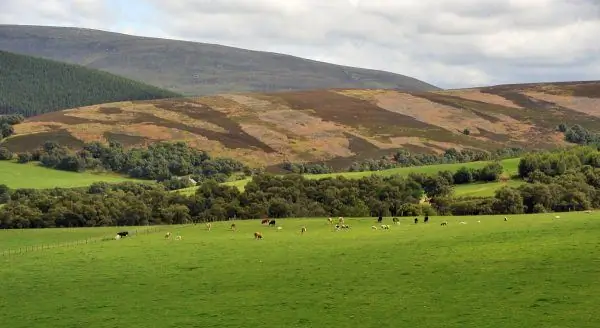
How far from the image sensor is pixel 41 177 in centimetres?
12125

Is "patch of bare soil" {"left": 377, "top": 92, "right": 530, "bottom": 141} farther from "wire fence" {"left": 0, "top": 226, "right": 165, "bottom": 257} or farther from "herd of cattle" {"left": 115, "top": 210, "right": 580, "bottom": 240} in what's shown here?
"wire fence" {"left": 0, "top": 226, "right": 165, "bottom": 257}

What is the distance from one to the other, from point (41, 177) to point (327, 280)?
3626 inches

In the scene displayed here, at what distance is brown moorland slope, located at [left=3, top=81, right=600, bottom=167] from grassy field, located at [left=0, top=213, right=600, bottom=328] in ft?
274

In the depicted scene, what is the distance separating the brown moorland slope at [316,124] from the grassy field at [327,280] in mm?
83596

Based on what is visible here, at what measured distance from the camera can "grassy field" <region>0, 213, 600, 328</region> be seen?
112ft

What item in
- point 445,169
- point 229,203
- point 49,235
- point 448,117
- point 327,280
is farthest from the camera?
point 448,117

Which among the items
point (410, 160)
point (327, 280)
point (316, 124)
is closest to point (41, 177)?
point (316, 124)

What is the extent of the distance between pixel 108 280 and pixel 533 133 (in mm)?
141325

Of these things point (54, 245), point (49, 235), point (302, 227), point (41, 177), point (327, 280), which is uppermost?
point (41, 177)

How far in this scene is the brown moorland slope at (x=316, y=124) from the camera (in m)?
148

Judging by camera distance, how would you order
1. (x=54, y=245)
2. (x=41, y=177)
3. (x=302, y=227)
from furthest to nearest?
(x=41, y=177) < (x=302, y=227) < (x=54, y=245)

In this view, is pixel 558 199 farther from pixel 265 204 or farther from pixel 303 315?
pixel 303 315

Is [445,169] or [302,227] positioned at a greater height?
[445,169]

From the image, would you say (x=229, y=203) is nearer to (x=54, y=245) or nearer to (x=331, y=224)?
(x=331, y=224)
